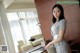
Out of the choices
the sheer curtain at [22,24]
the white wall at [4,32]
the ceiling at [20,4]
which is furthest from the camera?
the sheer curtain at [22,24]

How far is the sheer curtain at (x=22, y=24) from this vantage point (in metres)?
9.00

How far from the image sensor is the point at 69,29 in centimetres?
322

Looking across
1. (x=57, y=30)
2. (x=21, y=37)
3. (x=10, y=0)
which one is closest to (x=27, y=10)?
(x=21, y=37)

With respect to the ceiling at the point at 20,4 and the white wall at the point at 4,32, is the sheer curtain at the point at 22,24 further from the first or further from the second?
the white wall at the point at 4,32

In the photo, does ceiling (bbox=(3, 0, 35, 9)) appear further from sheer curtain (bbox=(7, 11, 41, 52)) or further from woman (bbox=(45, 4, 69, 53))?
woman (bbox=(45, 4, 69, 53))

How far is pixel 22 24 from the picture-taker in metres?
9.45

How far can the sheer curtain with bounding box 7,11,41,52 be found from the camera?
29.5ft

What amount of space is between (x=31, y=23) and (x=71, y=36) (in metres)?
6.67

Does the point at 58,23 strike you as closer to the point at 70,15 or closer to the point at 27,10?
the point at 70,15

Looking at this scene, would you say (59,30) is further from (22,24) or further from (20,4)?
(22,24)

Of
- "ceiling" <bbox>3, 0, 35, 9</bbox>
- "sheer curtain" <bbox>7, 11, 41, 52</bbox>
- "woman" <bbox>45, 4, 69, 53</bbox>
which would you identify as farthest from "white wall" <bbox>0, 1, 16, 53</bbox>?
"woman" <bbox>45, 4, 69, 53</bbox>

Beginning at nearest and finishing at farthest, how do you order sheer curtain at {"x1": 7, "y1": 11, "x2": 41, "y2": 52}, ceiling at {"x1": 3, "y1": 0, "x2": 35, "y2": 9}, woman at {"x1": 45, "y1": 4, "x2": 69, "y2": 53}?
woman at {"x1": 45, "y1": 4, "x2": 69, "y2": 53} < ceiling at {"x1": 3, "y1": 0, "x2": 35, "y2": 9} < sheer curtain at {"x1": 7, "y1": 11, "x2": 41, "y2": 52}

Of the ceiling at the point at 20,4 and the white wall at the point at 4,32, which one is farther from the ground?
the ceiling at the point at 20,4

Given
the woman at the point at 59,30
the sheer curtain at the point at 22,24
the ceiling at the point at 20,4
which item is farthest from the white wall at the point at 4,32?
the woman at the point at 59,30
